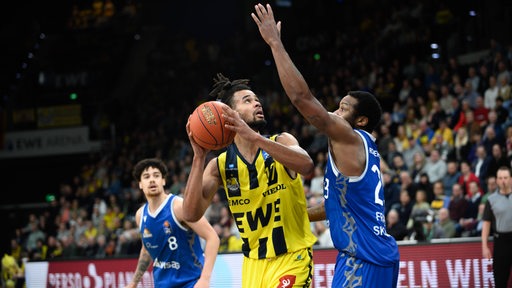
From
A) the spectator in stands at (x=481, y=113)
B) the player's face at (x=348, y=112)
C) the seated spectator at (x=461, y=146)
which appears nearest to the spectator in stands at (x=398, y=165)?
the seated spectator at (x=461, y=146)

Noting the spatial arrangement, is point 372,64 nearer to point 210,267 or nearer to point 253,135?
point 210,267

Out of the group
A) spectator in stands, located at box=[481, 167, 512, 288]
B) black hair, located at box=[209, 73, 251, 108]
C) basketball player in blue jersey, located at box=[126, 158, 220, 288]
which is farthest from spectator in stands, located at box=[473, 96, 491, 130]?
black hair, located at box=[209, 73, 251, 108]

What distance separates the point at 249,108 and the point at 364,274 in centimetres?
149

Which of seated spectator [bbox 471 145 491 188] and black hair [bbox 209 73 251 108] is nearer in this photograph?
black hair [bbox 209 73 251 108]

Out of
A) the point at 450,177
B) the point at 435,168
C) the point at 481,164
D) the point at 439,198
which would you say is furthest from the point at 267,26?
the point at 435,168

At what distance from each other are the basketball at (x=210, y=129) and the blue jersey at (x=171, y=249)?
7.02ft

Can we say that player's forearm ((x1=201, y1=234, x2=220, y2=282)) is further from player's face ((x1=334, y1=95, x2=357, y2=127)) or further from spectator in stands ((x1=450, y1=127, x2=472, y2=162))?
spectator in stands ((x1=450, y1=127, x2=472, y2=162))

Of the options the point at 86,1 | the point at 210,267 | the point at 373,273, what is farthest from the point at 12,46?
the point at 373,273

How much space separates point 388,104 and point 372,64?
5.69ft

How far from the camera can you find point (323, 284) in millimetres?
10016

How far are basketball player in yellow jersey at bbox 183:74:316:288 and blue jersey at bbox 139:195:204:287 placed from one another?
60.4 inches

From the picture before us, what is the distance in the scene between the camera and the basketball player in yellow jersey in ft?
18.8

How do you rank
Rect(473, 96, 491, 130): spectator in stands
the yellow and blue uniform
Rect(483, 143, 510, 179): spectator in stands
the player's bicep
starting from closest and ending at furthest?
1. the yellow and blue uniform
2. the player's bicep
3. Rect(483, 143, 510, 179): spectator in stands
4. Rect(473, 96, 491, 130): spectator in stands

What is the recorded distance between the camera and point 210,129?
5469mm
